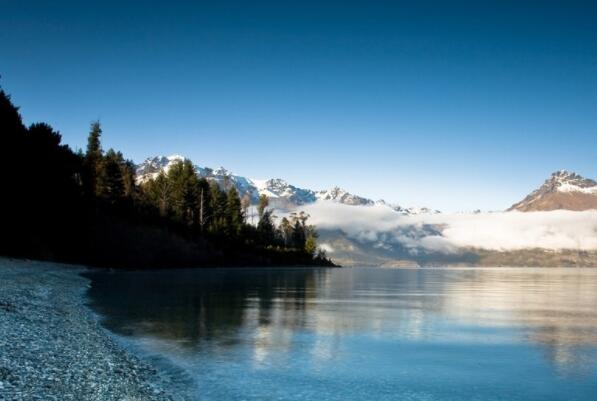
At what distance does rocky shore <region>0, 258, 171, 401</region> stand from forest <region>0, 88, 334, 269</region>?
39915 mm

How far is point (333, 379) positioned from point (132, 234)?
9535 cm

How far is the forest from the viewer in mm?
68556

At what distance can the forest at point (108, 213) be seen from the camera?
68556mm

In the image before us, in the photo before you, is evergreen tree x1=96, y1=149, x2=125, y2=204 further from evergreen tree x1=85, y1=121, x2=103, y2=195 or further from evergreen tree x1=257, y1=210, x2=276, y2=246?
evergreen tree x1=257, y1=210, x2=276, y2=246

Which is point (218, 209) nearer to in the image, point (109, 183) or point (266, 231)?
point (266, 231)

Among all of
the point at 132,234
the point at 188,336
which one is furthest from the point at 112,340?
the point at 132,234

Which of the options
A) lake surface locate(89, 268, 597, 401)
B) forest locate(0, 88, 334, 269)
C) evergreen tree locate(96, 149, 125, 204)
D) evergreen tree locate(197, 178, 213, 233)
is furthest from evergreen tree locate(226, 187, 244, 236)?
lake surface locate(89, 268, 597, 401)

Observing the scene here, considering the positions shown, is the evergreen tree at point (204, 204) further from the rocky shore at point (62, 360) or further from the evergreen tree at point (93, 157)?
the rocky shore at point (62, 360)

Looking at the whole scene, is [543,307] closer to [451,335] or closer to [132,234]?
[451,335]

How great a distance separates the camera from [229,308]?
133ft

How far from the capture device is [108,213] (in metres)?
113

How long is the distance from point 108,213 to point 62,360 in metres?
99.8

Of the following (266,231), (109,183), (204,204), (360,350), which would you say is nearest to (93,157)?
(109,183)

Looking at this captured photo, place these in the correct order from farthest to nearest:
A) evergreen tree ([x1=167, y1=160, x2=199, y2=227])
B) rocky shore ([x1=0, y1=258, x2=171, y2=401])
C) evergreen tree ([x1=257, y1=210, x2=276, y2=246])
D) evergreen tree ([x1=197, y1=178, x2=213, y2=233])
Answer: evergreen tree ([x1=257, y1=210, x2=276, y2=246]), evergreen tree ([x1=197, y1=178, x2=213, y2=233]), evergreen tree ([x1=167, y1=160, x2=199, y2=227]), rocky shore ([x1=0, y1=258, x2=171, y2=401])
